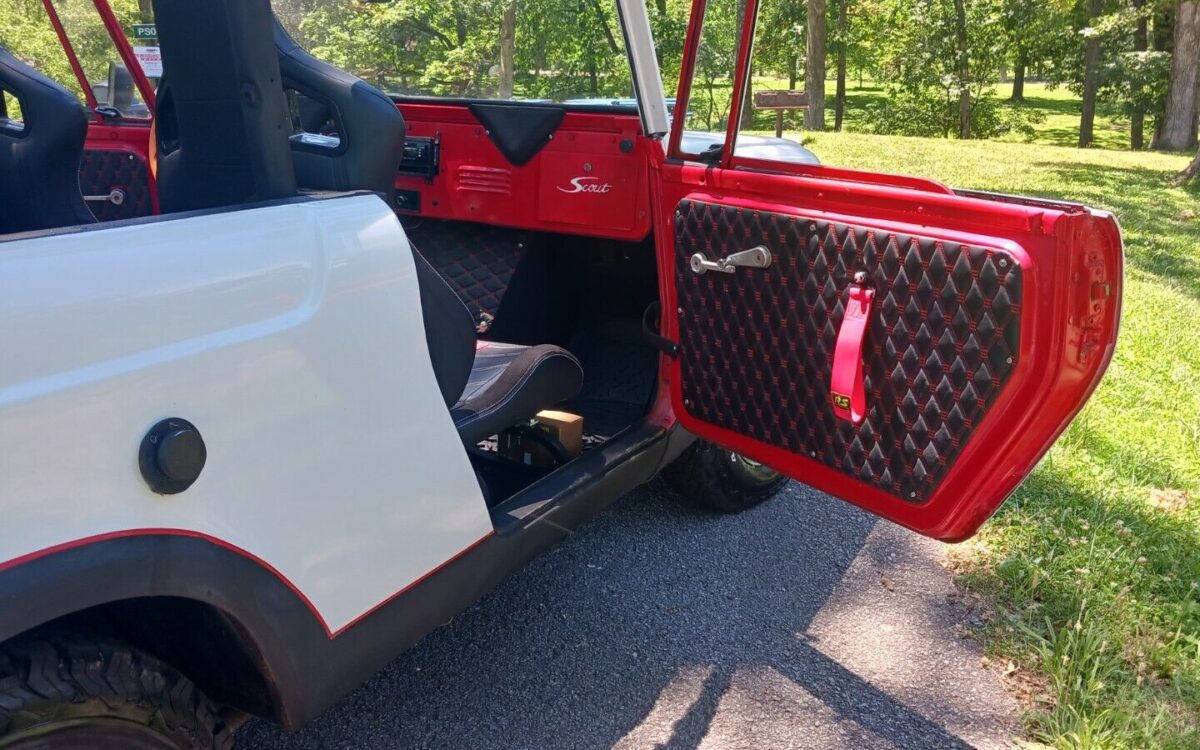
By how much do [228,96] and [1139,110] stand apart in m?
21.6

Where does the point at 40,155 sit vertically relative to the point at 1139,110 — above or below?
above

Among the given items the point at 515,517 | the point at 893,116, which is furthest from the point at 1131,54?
the point at 515,517

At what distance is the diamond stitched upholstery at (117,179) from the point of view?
360 centimetres

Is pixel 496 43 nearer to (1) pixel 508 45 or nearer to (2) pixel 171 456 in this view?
(1) pixel 508 45

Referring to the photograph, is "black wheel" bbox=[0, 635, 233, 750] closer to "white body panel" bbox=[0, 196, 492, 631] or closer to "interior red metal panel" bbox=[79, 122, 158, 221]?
"white body panel" bbox=[0, 196, 492, 631]

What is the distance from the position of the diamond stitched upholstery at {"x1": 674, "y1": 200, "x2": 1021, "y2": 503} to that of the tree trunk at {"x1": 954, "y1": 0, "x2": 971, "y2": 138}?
21296 millimetres

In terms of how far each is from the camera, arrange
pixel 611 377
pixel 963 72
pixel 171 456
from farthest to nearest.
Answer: pixel 963 72 < pixel 611 377 < pixel 171 456

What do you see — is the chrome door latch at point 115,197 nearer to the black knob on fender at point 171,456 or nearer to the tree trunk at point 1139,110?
the black knob on fender at point 171,456

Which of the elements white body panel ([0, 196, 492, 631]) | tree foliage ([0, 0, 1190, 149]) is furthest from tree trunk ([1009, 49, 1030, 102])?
white body panel ([0, 196, 492, 631])

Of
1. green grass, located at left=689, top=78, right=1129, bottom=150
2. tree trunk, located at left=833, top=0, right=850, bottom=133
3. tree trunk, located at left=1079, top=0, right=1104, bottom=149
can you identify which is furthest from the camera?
tree trunk, located at left=1079, top=0, right=1104, bottom=149

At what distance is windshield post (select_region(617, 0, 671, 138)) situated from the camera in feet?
8.00

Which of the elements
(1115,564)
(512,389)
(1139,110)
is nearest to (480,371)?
(512,389)

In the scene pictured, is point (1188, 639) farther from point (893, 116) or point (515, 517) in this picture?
point (893, 116)

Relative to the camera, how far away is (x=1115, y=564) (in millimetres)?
3004
